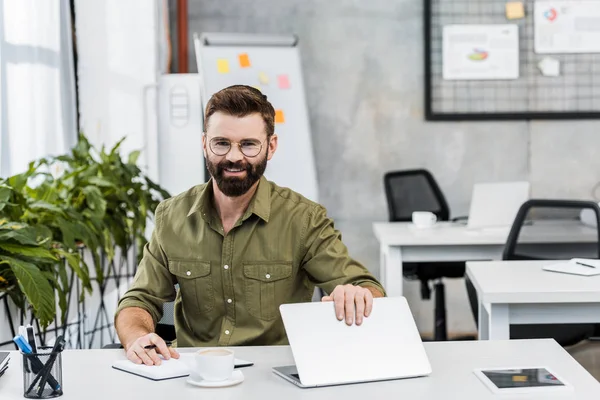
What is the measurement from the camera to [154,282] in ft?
6.98

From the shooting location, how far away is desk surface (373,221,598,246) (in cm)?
352

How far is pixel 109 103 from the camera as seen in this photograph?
15.3 ft

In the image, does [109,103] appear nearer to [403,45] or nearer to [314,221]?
[403,45]

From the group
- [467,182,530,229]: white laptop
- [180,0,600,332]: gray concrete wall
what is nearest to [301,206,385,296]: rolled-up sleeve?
[467,182,530,229]: white laptop

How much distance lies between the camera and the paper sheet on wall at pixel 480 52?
17.2ft

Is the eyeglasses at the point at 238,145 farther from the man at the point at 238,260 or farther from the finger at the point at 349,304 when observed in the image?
A: the finger at the point at 349,304

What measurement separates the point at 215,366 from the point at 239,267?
0.54 m

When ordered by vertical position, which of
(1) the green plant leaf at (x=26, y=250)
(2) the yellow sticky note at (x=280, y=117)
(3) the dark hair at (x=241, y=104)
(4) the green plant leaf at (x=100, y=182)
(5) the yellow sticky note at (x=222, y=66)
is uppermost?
(5) the yellow sticky note at (x=222, y=66)

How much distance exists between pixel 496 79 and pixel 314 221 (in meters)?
3.43

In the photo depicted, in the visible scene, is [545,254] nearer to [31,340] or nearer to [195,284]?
[195,284]

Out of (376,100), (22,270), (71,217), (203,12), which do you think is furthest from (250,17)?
(22,270)

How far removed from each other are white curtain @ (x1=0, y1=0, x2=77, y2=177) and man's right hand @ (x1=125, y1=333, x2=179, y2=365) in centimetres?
174

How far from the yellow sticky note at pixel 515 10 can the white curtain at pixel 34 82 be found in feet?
8.50

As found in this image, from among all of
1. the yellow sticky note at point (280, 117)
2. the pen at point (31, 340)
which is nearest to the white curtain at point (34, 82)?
the yellow sticky note at point (280, 117)
